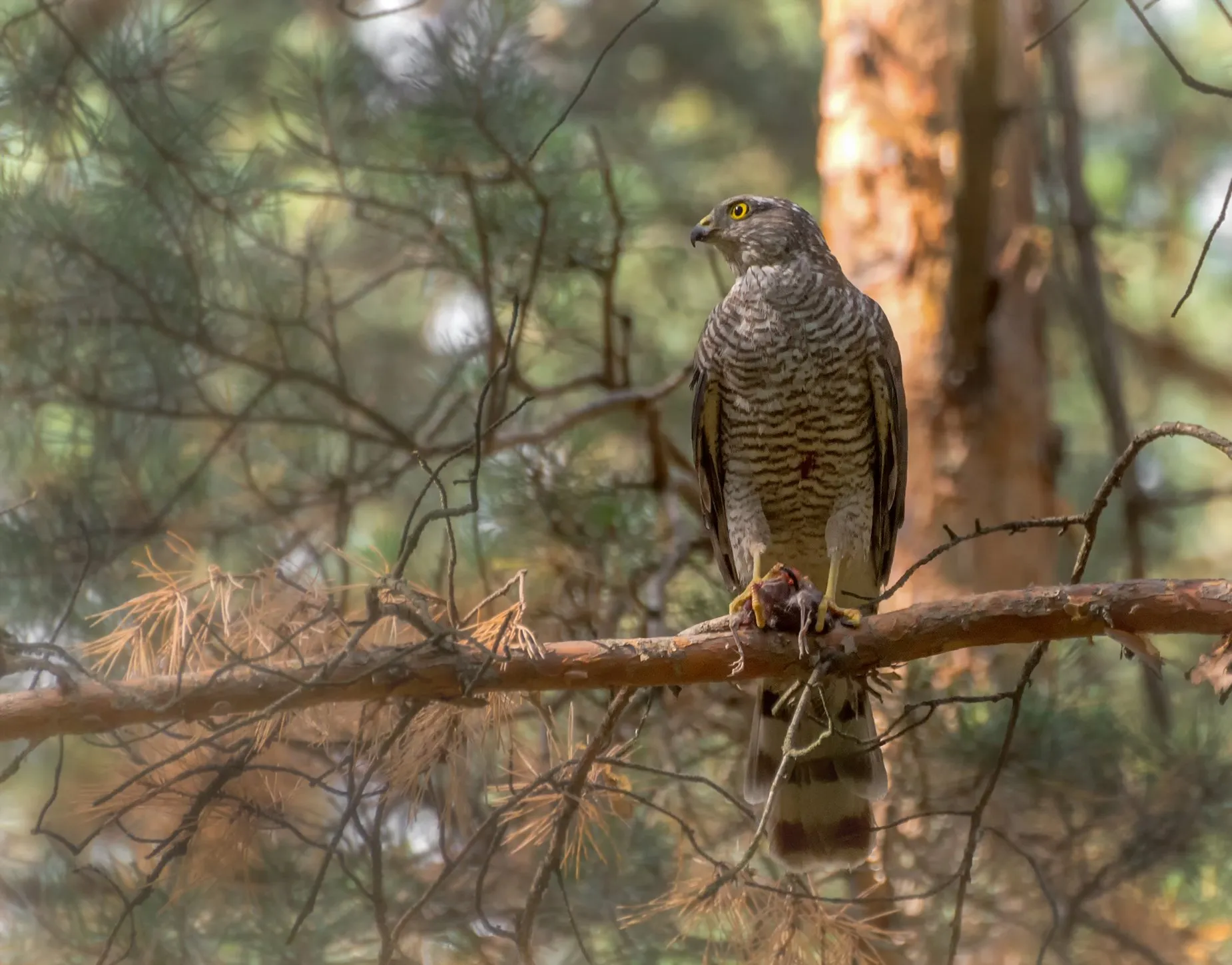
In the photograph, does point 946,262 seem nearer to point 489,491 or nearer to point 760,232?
point 760,232

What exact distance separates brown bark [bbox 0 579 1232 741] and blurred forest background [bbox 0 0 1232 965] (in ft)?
0.58

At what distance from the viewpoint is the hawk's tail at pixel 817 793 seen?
11.5 ft

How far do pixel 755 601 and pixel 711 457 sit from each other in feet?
3.09

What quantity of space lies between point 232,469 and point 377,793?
2.35 metres

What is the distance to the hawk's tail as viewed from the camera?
3520 mm

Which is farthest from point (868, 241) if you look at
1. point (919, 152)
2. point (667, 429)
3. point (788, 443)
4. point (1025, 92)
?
point (667, 429)

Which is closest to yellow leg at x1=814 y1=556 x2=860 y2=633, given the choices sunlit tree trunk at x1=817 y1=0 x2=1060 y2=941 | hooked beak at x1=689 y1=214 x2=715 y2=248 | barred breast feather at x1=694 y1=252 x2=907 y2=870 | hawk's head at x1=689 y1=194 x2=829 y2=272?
barred breast feather at x1=694 y1=252 x2=907 y2=870

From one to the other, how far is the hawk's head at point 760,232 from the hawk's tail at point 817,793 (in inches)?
50.8

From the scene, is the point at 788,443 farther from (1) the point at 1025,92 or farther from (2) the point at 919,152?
(1) the point at 1025,92

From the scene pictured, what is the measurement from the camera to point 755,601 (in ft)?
10.4

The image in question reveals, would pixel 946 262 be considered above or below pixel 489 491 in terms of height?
above

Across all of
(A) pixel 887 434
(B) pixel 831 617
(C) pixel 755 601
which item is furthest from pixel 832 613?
(A) pixel 887 434

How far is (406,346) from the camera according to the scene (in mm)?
7059

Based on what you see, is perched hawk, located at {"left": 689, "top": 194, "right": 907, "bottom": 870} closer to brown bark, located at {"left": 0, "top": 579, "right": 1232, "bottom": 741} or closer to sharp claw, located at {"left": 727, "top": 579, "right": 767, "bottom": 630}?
sharp claw, located at {"left": 727, "top": 579, "right": 767, "bottom": 630}
